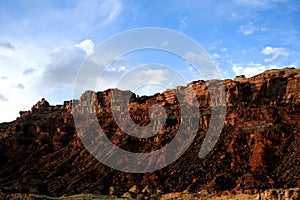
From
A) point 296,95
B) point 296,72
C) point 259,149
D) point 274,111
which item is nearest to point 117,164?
point 259,149

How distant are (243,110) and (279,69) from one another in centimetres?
3471

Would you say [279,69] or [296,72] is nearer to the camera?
[296,72]

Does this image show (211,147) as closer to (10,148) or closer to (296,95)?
(296,95)

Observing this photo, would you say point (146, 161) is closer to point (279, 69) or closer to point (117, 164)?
point (117, 164)

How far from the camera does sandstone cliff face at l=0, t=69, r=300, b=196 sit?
7125 centimetres

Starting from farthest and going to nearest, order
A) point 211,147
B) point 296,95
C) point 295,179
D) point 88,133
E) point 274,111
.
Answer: point 88,133 → point 296,95 → point 274,111 → point 211,147 → point 295,179

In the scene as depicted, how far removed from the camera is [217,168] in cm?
7419

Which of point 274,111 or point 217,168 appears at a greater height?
point 274,111

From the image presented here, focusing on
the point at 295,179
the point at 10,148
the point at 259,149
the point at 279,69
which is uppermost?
the point at 279,69

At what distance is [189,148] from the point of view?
84438 mm

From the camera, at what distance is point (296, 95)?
98.4 metres

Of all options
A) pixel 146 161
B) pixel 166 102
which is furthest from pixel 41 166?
pixel 166 102

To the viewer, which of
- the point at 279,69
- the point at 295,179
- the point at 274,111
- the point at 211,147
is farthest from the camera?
the point at 279,69

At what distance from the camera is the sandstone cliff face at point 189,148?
234 feet
